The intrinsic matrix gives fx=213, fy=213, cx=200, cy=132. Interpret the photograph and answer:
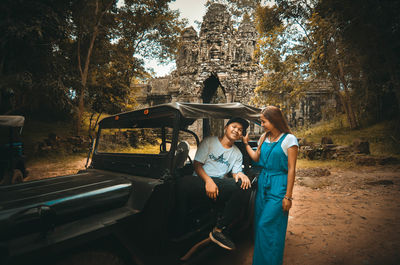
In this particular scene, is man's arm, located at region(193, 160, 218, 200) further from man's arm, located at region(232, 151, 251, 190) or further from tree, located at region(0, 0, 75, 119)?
tree, located at region(0, 0, 75, 119)

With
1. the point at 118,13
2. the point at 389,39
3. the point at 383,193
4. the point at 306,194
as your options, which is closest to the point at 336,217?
the point at 306,194

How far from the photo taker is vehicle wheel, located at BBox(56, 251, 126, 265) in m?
1.54

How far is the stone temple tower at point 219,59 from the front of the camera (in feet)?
63.6

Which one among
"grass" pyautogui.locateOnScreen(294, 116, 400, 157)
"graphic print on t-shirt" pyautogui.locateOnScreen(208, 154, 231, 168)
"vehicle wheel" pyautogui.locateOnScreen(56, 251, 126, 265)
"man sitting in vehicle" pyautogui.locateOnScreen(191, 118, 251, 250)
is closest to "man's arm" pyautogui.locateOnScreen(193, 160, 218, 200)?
"man sitting in vehicle" pyautogui.locateOnScreen(191, 118, 251, 250)

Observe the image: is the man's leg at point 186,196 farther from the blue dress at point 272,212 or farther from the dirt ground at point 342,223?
the dirt ground at point 342,223

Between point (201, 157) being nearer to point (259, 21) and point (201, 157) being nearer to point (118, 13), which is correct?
point (259, 21)

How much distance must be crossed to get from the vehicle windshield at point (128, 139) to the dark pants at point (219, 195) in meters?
0.89

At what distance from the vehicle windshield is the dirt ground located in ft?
5.93

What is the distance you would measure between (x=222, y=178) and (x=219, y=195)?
0.71 ft

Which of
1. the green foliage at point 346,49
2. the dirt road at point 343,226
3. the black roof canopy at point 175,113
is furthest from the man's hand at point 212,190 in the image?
the green foliage at point 346,49

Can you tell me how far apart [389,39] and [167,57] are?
16.1m

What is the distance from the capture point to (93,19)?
1224 cm

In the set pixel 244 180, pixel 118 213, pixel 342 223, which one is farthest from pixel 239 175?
pixel 342 223

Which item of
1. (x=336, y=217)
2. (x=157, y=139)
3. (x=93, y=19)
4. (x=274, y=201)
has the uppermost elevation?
(x=93, y=19)
